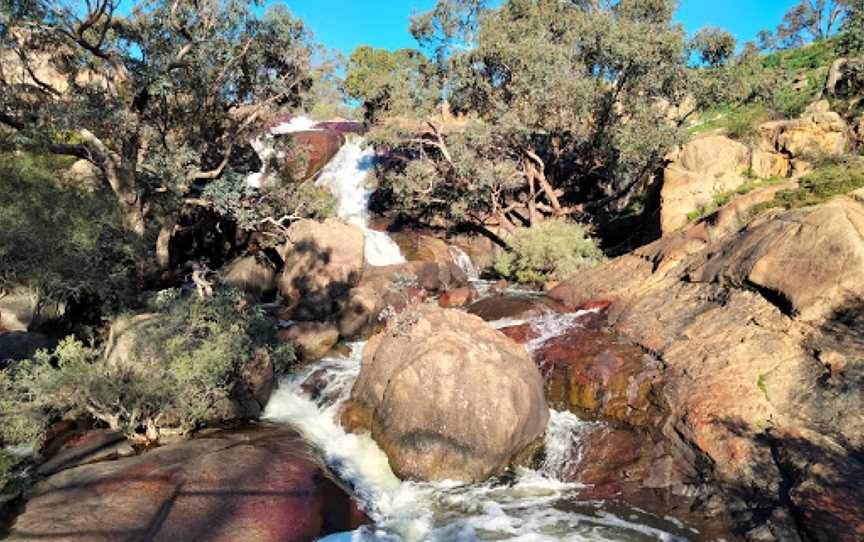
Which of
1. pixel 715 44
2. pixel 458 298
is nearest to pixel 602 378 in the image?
pixel 458 298

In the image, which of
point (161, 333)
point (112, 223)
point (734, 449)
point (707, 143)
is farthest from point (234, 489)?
point (707, 143)

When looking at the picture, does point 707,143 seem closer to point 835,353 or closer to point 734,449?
point 835,353

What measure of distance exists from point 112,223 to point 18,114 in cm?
522

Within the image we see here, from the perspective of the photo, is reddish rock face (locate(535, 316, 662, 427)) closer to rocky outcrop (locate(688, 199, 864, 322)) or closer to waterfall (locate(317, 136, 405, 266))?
rocky outcrop (locate(688, 199, 864, 322))

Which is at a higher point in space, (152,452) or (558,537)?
(152,452)

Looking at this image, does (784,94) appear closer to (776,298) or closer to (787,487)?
(776,298)

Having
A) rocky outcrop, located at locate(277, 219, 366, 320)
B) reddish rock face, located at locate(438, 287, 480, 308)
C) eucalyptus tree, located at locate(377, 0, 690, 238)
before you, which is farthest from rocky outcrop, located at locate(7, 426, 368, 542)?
eucalyptus tree, located at locate(377, 0, 690, 238)

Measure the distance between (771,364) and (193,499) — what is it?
10.4 metres

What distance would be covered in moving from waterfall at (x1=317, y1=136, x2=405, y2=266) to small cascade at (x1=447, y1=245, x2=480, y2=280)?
3.26m

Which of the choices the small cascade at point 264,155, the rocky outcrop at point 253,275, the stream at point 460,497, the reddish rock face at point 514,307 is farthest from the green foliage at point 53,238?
the reddish rock face at point 514,307

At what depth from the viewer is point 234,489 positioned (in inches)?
322

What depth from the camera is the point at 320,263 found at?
21.2 meters

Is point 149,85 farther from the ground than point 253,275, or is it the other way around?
point 149,85

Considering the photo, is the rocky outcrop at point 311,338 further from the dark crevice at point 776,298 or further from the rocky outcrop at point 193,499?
the dark crevice at point 776,298
